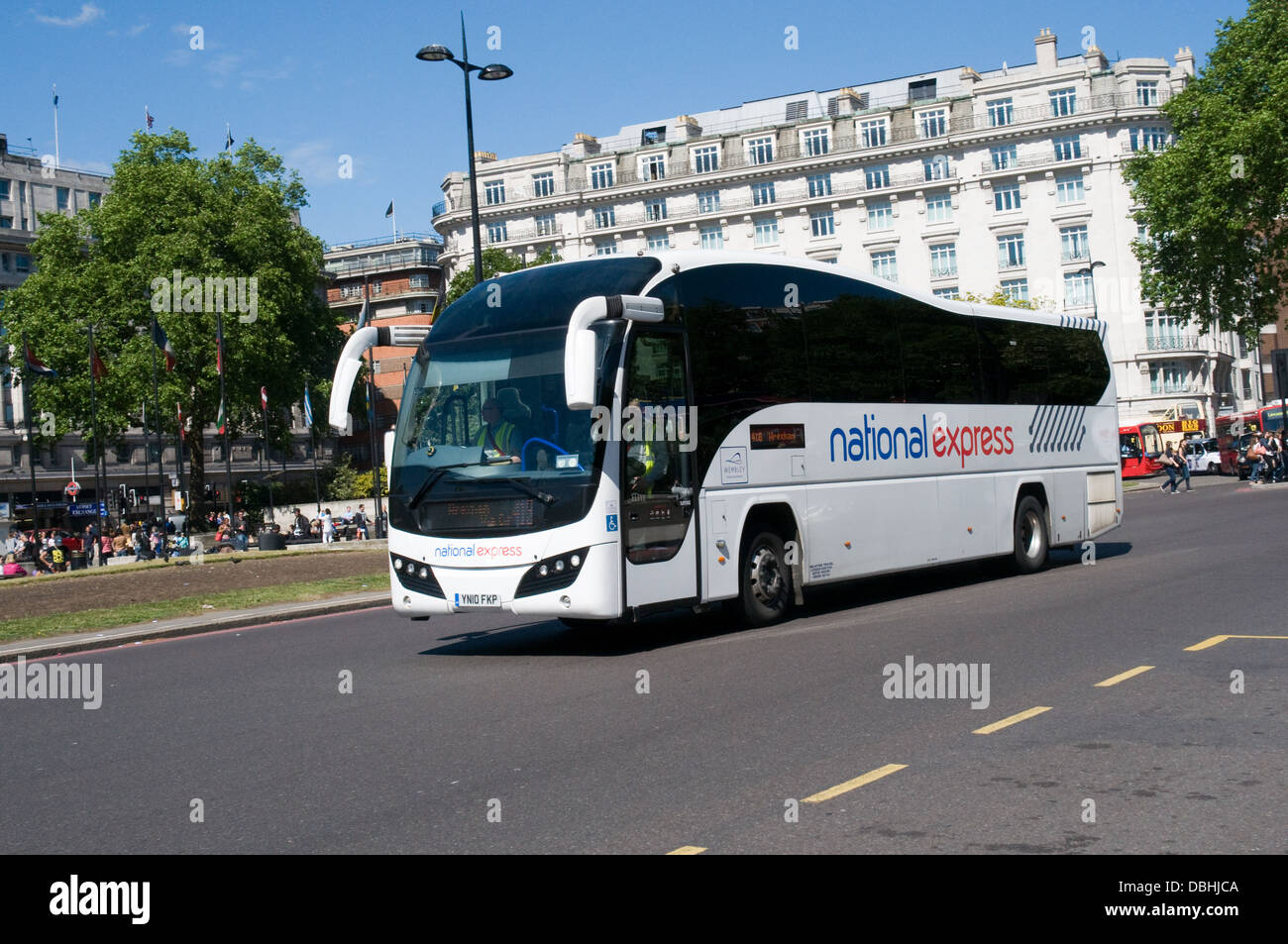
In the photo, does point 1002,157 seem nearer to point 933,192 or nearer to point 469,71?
point 933,192

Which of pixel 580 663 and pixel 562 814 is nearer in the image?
pixel 562 814

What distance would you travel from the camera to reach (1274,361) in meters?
42.3

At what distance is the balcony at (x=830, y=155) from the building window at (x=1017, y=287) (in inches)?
272

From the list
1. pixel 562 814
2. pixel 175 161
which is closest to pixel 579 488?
pixel 562 814

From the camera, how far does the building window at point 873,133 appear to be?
3447 inches

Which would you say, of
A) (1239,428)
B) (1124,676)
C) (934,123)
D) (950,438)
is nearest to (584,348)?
(1124,676)

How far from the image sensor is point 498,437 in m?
11.7

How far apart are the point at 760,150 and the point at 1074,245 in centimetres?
2206

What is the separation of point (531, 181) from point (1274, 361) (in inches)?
2503

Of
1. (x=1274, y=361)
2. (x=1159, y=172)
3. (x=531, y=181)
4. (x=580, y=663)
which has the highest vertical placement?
(x=531, y=181)

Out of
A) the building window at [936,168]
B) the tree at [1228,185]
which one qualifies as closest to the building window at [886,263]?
the building window at [936,168]

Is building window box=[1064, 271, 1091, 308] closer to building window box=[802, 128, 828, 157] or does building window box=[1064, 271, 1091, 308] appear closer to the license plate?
building window box=[802, 128, 828, 157]
